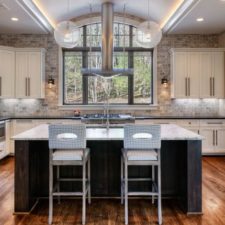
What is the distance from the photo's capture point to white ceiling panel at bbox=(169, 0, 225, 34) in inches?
194

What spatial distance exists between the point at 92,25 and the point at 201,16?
2.87 m

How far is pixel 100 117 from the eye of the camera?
20.4 feet

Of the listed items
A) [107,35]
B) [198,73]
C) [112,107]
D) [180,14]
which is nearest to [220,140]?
[198,73]

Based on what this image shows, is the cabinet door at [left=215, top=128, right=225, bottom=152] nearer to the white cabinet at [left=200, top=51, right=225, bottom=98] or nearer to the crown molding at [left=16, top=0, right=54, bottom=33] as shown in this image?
the white cabinet at [left=200, top=51, right=225, bottom=98]

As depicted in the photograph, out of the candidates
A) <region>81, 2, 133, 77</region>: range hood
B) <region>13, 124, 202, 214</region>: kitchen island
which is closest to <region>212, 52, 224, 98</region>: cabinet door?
<region>81, 2, 133, 77</region>: range hood

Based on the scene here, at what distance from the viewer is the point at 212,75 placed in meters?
6.72

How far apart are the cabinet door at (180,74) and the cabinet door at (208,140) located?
0.97m

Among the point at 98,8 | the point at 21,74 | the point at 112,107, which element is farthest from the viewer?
the point at 112,107

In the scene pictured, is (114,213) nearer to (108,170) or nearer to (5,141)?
(108,170)

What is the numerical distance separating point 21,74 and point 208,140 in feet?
15.4

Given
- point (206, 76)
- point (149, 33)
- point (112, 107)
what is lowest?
point (112, 107)

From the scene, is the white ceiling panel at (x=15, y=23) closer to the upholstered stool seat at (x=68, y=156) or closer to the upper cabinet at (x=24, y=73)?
the upper cabinet at (x=24, y=73)

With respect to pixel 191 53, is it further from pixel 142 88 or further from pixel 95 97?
pixel 95 97

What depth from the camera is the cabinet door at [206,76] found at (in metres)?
6.70
